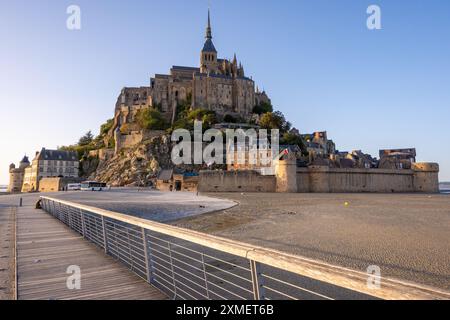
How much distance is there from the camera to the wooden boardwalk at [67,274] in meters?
3.66

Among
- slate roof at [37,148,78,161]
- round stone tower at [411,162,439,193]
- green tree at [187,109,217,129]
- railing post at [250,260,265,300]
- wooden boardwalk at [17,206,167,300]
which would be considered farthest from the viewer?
green tree at [187,109,217,129]

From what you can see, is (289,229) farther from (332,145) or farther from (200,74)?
(332,145)

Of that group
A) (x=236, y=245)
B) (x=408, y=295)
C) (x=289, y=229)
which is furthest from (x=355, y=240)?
(x=408, y=295)

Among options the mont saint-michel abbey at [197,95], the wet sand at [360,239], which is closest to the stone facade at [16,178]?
the mont saint-michel abbey at [197,95]

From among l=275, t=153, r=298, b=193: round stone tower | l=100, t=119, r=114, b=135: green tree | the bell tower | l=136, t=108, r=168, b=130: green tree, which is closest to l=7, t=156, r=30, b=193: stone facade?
l=100, t=119, r=114, b=135: green tree

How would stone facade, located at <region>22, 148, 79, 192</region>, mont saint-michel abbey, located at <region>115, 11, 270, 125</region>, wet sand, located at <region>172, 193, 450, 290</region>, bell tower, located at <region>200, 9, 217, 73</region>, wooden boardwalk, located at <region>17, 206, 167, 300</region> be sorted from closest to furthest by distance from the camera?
wooden boardwalk, located at <region>17, 206, 167, 300</region> → wet sand, located at <region>172, 193, 450, 290</region> → stone facade, located at <region>22, 148, 79, 192</region> → mont saint-michel abbey, located at <region>115, 11, 270, 125</region> → bell tower, located at <region>200, 9, 217, 73</region>

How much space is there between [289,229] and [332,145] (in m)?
75.2

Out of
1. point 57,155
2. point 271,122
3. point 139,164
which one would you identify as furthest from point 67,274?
point 57,155

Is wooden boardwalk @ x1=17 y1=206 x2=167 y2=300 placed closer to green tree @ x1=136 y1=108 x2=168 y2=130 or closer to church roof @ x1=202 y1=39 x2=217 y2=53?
green tree @ x1=136 y1=108 x2=168 y2=130

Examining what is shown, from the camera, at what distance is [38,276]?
4289 mm

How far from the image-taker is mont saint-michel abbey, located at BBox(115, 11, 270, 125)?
7600cm

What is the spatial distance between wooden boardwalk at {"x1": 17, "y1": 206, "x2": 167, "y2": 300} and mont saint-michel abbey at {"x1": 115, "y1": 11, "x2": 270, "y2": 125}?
67.6m

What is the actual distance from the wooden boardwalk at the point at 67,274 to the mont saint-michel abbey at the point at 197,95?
67.6 metres

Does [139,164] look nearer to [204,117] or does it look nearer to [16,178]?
[204,117]
